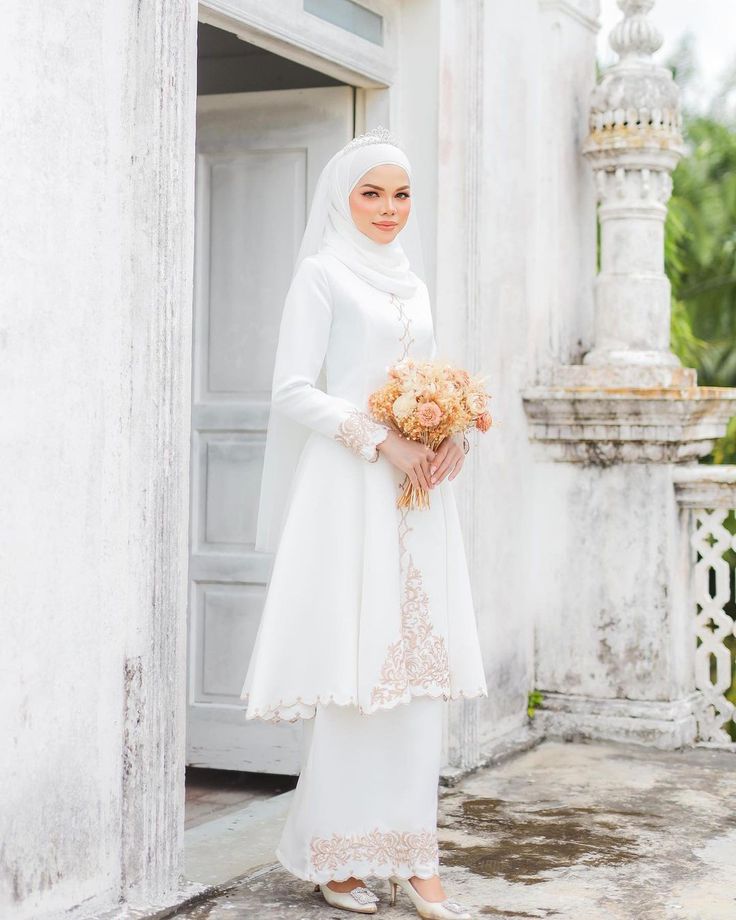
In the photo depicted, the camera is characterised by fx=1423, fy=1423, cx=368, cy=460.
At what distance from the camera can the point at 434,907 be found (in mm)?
3689

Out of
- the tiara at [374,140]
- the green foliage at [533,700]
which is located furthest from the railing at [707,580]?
the tiara at [374,140]

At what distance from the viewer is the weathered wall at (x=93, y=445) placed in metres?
3.28

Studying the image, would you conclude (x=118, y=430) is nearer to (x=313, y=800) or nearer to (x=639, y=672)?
(x=313, y=800)

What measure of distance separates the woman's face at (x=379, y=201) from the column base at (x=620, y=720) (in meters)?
3.05

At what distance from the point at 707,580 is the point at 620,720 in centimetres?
73

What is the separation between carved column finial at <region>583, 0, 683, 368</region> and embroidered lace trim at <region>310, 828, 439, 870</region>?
311 centimetres

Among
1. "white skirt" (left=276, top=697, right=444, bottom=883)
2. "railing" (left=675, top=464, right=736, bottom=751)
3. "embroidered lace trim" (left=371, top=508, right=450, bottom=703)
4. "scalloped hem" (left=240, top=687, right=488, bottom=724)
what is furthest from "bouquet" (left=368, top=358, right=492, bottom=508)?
"railing" (left=675, top=464, right=736, bottom=751)

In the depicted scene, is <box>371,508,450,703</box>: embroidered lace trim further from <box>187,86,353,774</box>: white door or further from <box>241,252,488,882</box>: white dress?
<box>187,86,353,774</box>: white door

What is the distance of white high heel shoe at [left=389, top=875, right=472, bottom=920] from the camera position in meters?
3.68

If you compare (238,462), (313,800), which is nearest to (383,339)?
(313,800)

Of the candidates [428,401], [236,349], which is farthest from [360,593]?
[236,349]

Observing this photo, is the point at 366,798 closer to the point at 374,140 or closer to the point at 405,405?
the point at 405,405

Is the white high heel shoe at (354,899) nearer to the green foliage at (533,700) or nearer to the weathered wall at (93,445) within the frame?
the weathered wall at (93,445)

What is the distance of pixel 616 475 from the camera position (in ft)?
20.5
